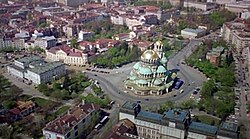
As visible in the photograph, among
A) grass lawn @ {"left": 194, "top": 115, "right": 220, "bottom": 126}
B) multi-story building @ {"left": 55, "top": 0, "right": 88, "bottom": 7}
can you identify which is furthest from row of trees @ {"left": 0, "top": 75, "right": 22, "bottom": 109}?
multi-story building @ {"left": 55, "top": 0, "right": 88, "bottom": 7}

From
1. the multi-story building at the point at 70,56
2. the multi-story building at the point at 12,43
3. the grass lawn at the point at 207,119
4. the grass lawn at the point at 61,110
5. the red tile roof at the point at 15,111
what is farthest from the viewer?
the multi-story building at the point at 12,43

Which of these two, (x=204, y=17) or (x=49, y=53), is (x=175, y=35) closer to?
(x=204, y=17)

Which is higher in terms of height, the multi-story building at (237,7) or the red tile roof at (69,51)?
the multi-story building at (237,7)

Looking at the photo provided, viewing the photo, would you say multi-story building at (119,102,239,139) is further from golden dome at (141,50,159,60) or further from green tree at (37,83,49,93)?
green tree at (37,83,49,93)

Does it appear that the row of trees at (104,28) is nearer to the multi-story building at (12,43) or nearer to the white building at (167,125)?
the multi-story building at (12,43)

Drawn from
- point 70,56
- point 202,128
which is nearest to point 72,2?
point 70,56

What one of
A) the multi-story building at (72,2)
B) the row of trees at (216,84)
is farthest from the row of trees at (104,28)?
the multi-story building at (72,2)

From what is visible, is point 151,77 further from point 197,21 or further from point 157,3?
point 157,3
